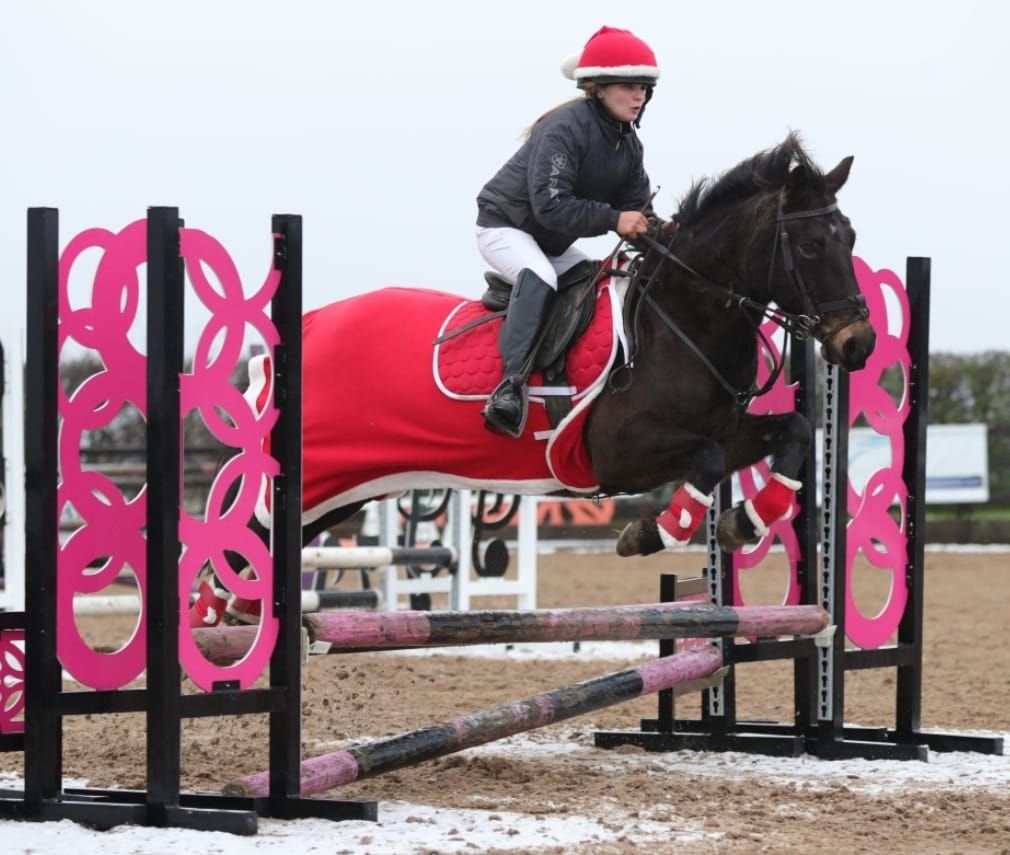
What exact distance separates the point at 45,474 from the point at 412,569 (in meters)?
6.30

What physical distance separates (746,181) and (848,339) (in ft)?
2.36

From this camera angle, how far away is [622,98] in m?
5.11

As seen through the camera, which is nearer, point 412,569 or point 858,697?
point 858,697

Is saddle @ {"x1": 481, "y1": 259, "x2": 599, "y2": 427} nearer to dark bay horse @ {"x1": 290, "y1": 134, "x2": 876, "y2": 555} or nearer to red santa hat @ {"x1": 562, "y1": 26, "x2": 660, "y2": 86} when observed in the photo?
dark bay horse @ {"x1": 290, "y1": 134, "x2": 876, "y2": 555}

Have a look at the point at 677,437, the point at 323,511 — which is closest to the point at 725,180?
the point at 677,437

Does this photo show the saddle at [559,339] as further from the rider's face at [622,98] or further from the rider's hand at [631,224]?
the rider's face at [622,98]

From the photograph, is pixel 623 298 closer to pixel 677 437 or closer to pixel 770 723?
pixel 677 437

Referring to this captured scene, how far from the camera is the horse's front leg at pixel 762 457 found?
4.92 m

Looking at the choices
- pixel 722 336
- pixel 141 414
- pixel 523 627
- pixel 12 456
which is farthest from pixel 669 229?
pixel 12 456

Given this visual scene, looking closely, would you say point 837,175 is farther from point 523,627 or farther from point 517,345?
point 523,627

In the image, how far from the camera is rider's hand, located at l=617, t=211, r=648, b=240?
5.09m

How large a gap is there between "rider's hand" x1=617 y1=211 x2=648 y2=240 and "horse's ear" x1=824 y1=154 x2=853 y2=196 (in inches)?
22.4

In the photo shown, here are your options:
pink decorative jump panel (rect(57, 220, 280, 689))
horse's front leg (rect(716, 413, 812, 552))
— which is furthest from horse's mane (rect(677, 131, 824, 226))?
pink decorative jump panel (rect(57, 220, 280, 689))

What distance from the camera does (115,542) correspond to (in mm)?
3938
